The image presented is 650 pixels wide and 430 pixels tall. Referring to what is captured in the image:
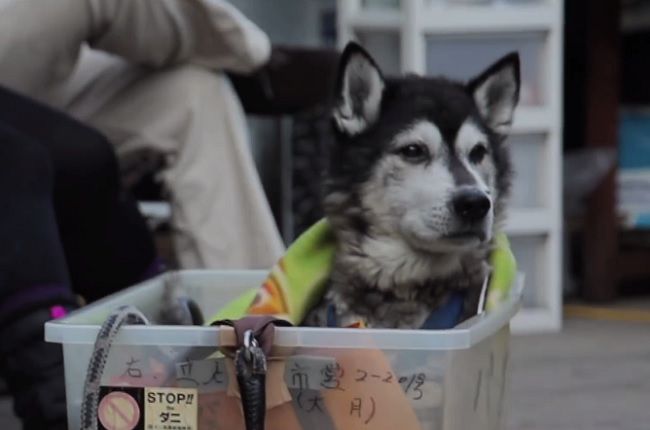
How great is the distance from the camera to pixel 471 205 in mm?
993

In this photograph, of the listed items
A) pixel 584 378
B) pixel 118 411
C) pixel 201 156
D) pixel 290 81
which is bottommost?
pixel 584 378

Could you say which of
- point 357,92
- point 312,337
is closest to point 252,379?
point 312,337

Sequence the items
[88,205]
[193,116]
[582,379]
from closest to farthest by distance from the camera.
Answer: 1. [88,205]
2. [193,116]
3. [582,379]

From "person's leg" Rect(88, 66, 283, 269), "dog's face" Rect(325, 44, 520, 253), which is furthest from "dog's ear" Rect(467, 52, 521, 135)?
"person's leg" Rect(88, 66, 283, 269)

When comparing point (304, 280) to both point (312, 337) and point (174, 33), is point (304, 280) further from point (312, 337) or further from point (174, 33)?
point (174, 33)

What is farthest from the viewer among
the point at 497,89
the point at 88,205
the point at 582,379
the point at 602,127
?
the point at 602,127

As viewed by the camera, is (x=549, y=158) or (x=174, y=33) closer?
(x=174, y=33)

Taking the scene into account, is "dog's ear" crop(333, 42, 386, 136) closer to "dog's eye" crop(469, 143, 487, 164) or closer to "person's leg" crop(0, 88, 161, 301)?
"dog's eye" crop(469, 143, 487, 164)

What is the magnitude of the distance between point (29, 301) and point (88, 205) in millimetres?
348

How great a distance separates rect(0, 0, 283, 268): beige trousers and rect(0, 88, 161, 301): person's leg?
4.7 inches

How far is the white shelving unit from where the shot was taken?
2.38 m

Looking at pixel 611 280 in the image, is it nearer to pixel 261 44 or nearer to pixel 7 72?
pixel 261 44

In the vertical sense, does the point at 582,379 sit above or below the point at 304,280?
below

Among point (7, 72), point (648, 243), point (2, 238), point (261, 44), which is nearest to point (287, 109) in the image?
point (261, 44)
